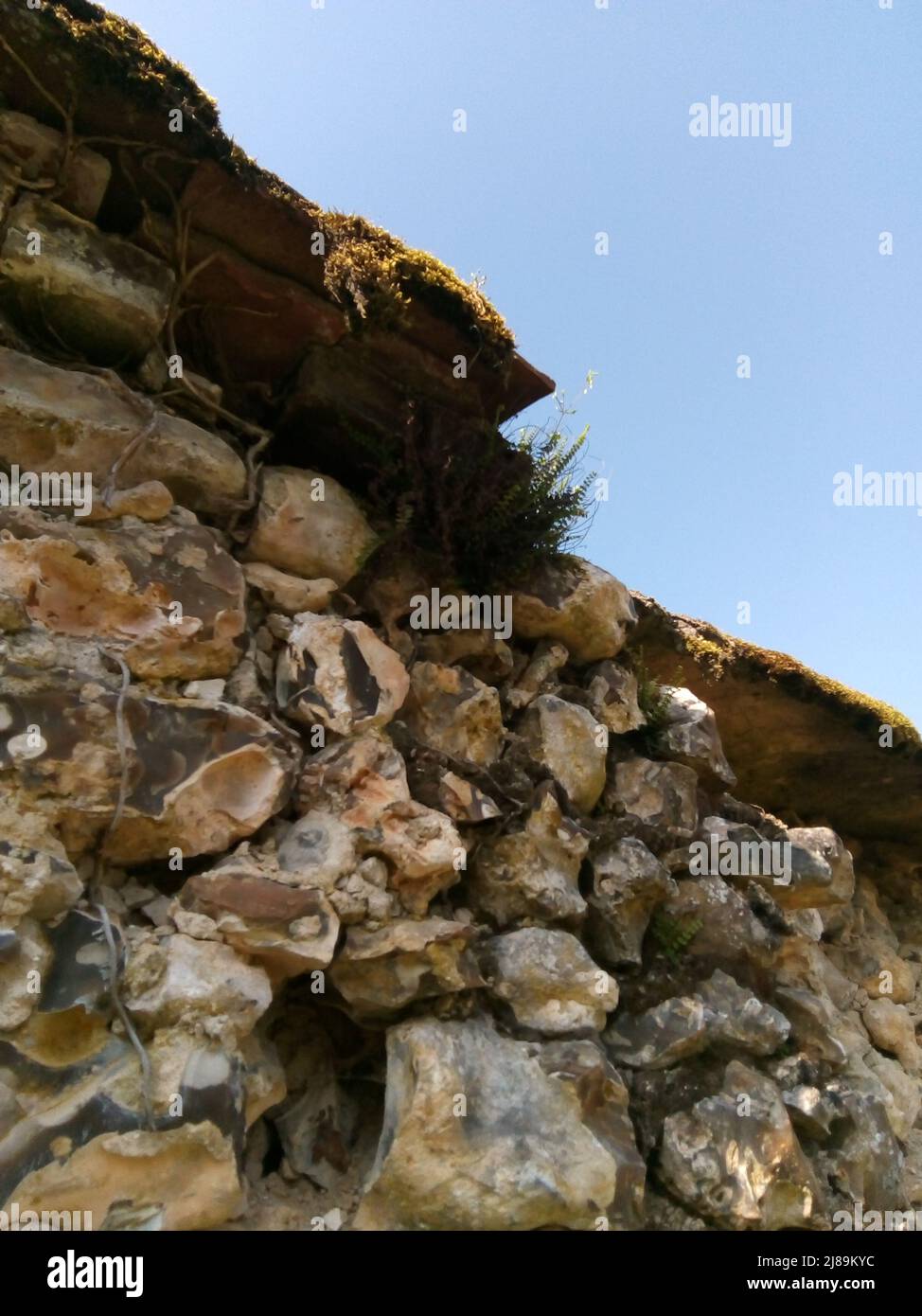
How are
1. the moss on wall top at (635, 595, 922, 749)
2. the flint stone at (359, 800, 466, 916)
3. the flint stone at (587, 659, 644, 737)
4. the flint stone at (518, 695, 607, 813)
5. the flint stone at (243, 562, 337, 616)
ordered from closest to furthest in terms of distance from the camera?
the flint stone at (359, 800, 466, 916), the flint stone at (243, 562, 337, 616), the flint stone at (518, 695, 607, 813), the flint stone at (587, 659, 644, 737), the moss on wall top at (635, 595, 922, 749)

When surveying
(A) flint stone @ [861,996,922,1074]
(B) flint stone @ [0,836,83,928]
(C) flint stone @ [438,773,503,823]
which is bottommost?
(A) flint stone @ [861,996,922,1074]

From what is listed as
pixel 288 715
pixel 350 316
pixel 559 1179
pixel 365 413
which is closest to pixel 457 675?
pixel 288 715

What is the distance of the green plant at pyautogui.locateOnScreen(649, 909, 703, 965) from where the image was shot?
323 centimetres

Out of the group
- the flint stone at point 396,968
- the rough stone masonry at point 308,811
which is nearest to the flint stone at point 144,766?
the rough stone masonry at point 308,811

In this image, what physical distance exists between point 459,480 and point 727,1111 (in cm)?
236

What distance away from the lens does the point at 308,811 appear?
265 centimetres

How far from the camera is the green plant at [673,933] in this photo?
127 inches

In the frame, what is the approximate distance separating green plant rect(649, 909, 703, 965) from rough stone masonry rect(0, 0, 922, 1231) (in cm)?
1

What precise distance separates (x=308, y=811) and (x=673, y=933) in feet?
4.84

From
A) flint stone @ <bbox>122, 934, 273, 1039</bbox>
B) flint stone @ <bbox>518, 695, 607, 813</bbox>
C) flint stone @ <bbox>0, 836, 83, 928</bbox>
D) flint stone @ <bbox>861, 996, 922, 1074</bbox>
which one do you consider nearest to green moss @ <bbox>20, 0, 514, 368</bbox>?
flint stone @ <bbox>518, 695, 607, 813</bbox>

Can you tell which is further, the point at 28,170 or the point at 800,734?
the point at 800,734

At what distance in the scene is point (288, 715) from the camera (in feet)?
9.21

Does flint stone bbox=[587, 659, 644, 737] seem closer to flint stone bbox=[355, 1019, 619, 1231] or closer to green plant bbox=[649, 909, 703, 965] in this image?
green plant bbox=[649, 909, 703, 965]
